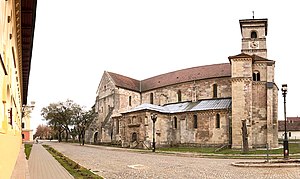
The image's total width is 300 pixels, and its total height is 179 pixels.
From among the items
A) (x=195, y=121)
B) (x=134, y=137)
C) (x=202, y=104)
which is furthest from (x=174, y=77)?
(x=134, y=137)

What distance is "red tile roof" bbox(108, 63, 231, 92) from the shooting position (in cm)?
5976

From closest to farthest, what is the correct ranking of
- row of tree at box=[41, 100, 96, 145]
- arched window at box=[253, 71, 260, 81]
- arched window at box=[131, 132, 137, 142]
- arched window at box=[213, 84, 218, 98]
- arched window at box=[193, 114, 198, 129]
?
1. arched window at box=[253, 71, 260, 81]
2. arched window at box=[193, 114, 198, 129]
3. arched window at box=[131, 132, 137, 142]
4. arched window at box=[213, 84, 218, 98]
5. row of tree at box=[41, 100, 96, 145]

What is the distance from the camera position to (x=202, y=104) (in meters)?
57.5

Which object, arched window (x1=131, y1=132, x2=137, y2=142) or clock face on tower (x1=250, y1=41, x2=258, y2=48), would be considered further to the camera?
arched window (x1=131, y1=132, x2=137, y2=142)

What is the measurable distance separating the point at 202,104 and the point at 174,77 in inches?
441

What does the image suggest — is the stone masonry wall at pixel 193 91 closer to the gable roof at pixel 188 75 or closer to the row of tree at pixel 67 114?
the gable roof at pixel 188 75

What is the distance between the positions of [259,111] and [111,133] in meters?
28.1

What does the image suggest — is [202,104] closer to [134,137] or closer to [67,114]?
[134,137]

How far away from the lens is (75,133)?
85.1 metres

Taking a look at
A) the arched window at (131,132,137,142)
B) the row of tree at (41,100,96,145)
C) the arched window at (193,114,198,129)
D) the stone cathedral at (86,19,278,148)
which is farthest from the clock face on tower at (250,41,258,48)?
the row of tree at (41,100,96,145)

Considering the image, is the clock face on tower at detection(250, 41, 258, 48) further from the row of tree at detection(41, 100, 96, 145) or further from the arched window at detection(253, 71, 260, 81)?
the row of tree at detection(41, 100, 96, 145)


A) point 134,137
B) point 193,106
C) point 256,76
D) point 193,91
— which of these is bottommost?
point 134,137

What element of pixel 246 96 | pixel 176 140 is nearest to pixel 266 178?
pixel 246 96

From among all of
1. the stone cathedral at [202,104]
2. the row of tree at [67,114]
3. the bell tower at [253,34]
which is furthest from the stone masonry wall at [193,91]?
the row of tree at [67,114]
